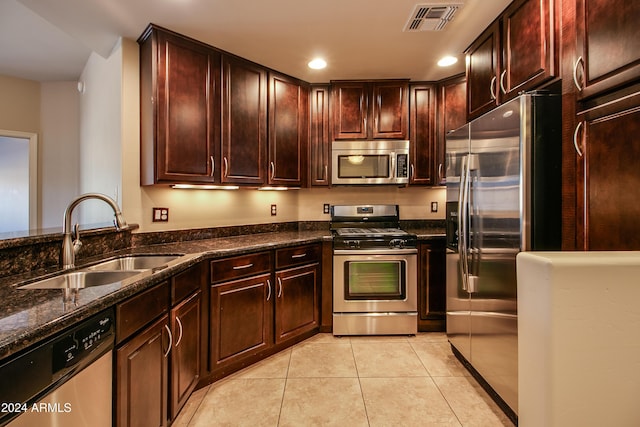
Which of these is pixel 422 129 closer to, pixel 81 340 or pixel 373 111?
pixel 373 111

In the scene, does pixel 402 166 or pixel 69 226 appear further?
pixel 402 166

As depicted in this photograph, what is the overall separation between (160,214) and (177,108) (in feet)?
2.65

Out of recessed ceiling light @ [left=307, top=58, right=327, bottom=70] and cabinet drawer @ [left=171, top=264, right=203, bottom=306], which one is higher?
recessed ceiling light @ [left=307, top=58, right=327, bottom=70]

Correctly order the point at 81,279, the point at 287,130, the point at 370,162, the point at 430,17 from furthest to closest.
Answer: the point at 370,162 → the point at 287,130 → the point at 430,17 → the point at 81,279

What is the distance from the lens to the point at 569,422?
76 cm

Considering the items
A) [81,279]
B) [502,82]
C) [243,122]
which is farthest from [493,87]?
[81,279]

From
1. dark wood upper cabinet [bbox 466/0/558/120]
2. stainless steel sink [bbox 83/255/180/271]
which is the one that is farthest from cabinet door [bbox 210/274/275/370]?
dark wood upper cabinet [bbox 466/0/558/120]

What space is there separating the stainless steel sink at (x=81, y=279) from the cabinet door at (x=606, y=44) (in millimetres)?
2194

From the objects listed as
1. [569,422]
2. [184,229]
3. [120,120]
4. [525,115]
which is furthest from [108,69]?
[569,422]

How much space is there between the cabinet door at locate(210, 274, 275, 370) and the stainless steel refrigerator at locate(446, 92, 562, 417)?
142 centimetres

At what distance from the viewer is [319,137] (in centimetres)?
310

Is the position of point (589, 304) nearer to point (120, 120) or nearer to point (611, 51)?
point (611, 51)

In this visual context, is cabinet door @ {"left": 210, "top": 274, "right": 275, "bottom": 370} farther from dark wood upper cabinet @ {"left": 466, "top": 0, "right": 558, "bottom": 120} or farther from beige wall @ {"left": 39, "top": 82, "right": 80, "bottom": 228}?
beige wall @ {"left": 39, "top": 82, "right": 80, "bottom": 228}

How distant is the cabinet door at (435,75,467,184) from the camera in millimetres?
3033
